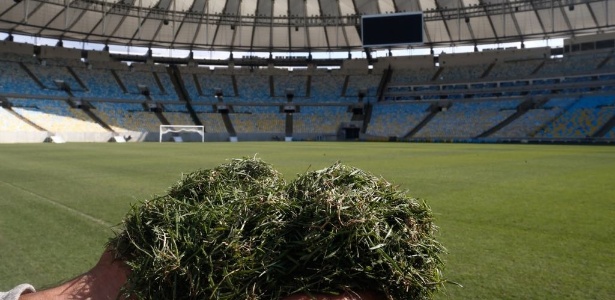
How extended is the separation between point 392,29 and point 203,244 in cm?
5352

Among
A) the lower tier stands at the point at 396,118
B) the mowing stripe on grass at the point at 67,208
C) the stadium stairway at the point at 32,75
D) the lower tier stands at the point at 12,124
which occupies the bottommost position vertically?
the mowing stripe on grass at the point at 67,208

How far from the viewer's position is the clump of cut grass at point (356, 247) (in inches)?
58.9

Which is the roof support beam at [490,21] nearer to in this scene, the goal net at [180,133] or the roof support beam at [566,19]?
the roof support beam at [566,19]

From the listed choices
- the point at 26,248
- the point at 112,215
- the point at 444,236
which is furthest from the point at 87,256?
the point at 444,236

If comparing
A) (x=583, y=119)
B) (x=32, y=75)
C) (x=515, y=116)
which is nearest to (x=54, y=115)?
(x=32, y=75)

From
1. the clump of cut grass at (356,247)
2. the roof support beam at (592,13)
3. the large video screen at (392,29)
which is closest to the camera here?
the clump of cut grass at (356,247)

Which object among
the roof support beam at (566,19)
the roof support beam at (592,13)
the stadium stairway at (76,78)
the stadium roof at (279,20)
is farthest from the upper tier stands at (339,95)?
the roof support beam at (592,13)

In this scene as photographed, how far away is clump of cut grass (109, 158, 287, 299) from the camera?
4.94 ft

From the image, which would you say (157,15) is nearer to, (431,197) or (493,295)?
(431,197)

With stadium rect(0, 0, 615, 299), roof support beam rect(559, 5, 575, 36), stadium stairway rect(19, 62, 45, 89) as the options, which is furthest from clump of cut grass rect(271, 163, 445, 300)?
stadium stairway rect(19, 62, 45, 89)

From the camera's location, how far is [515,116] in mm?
50375

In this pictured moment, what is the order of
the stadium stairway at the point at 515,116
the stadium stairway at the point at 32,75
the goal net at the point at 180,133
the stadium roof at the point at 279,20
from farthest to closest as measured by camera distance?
1. the goal net at the point at 180,133
2. the stadium stairway at the point at 32,75
3. the stadium stairway at the point at 515,116
4. the stadium roof at the point at 279,20

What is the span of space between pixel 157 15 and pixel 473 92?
42.6 metres

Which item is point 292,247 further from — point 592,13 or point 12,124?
point 592,13
